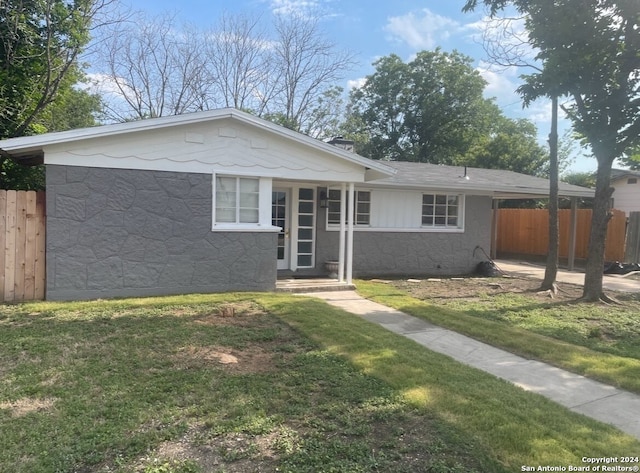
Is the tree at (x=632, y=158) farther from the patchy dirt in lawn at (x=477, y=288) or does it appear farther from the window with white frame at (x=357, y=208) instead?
the window with white frame at (x=357, y=208)

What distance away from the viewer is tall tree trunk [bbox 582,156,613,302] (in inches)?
379

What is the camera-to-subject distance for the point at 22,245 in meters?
8.16

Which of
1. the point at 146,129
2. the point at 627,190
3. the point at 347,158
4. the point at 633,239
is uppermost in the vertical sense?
the point at 627,190

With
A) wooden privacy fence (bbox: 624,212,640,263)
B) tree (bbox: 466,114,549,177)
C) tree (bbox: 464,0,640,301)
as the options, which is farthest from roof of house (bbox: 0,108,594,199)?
tree (bbox: 466,114,549,177)

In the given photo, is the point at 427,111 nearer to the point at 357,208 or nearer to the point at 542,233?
the point at 542,233

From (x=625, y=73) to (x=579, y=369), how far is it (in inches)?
255

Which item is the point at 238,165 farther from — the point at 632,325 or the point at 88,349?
the point at 632,325

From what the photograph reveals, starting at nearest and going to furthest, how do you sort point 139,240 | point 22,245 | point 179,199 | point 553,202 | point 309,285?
point 22,245
point 139,240
point 179,199
point 309,285
point 553,202

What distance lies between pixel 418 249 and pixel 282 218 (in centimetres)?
435

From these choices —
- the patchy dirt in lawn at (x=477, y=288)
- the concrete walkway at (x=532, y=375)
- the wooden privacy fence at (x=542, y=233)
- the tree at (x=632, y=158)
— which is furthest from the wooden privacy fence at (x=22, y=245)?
the wooden privacy fence at (x=542, y=233)

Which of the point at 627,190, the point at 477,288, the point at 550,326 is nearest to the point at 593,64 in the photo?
the point at 550,326

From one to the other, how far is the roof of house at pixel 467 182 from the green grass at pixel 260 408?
24.1 ft

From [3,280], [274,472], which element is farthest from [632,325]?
[3,280]

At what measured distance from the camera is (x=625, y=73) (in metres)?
8.83
